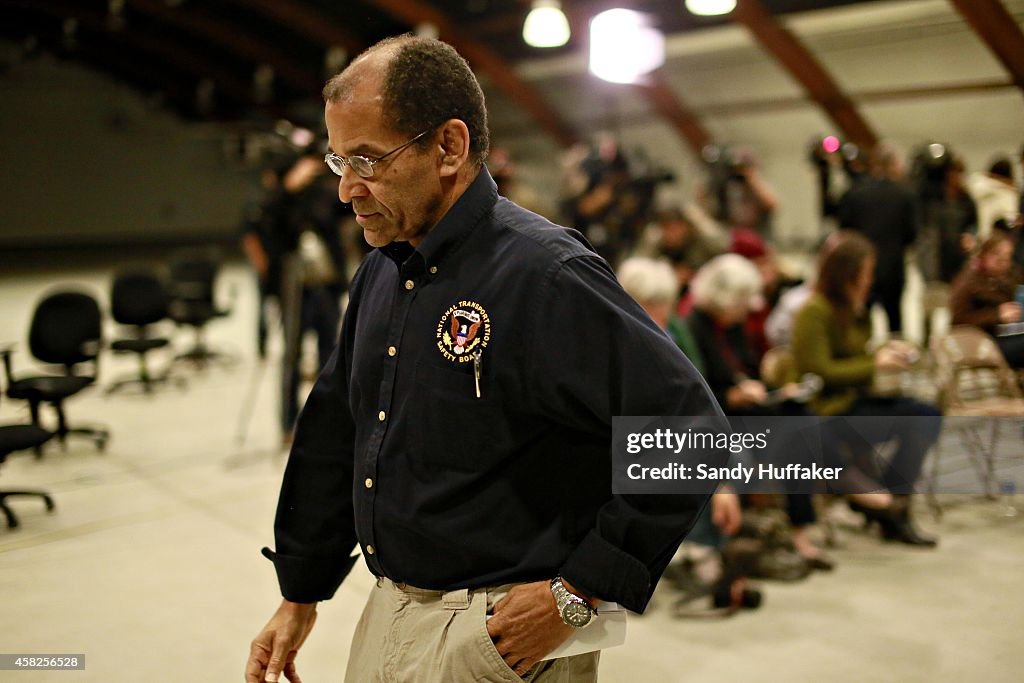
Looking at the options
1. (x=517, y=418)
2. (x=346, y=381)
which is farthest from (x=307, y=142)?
(x=517, y=418)

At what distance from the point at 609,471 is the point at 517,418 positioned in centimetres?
16

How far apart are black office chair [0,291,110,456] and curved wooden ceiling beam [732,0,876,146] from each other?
7401 millimetres

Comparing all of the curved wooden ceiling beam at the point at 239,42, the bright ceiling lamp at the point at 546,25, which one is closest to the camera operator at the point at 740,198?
the bright ceiling lamp at the point at 546,25

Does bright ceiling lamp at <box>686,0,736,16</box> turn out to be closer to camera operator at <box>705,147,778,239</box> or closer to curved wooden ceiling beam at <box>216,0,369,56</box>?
camera operator at <box>705,147,778,239</box>

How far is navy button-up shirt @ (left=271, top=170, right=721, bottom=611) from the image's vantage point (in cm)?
114

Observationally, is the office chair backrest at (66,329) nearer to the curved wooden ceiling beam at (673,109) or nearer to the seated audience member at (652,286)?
the seated audience member at (652,286)

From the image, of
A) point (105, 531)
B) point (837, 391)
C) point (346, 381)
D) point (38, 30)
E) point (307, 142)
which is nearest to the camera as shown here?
point (346, 381)

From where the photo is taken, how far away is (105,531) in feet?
8.98

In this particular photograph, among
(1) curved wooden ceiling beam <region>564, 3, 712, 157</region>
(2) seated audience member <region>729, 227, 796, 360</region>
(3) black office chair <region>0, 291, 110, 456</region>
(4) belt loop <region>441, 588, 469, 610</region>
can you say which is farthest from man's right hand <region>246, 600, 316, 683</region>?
(1) curved wooden ceiling beam <region>564, 3, 712, 157</region>

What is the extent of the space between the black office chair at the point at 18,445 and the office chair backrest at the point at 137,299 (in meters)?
4.74

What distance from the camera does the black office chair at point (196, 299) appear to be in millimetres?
7566

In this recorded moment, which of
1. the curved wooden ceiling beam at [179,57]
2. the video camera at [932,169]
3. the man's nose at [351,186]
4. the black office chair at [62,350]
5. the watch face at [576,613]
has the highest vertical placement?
the curved wooden ceiling beam at [179,57]

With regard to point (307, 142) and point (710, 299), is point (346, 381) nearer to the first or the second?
point (710, 299)

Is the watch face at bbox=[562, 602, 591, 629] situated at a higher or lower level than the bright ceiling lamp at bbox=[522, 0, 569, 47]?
lower
